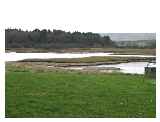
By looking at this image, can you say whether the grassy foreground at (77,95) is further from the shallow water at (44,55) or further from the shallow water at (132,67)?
the shallow water at (44,55)

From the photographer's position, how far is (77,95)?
3668mm

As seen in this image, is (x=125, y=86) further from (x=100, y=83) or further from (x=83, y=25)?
(x=83, y=25)

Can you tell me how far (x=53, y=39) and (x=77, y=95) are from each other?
821mm

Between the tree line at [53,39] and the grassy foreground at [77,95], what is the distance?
54cm

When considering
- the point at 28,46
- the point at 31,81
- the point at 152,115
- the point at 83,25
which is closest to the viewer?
the point at 83,25

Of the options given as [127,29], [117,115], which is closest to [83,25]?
[127,29]

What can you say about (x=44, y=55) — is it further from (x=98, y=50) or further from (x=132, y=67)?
(x=132, y=67)

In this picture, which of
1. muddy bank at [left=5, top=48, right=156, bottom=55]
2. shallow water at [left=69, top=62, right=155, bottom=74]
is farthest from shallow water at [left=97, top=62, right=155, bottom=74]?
muddy bank at [left=5, top=48, right=156, bottom=55]

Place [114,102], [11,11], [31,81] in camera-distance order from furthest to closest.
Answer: [31,81]
[114,102]
[11,11]

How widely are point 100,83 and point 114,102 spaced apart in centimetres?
55

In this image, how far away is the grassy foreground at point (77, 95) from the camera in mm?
3180

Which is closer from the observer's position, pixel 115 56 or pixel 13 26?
pixel 13 26

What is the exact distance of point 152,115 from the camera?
3143 mm

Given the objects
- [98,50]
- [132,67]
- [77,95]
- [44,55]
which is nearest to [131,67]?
[132,67]
